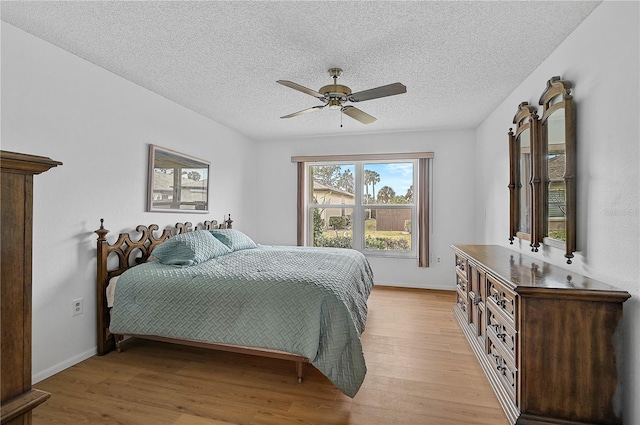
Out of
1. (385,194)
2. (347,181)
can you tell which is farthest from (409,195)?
(347,181)

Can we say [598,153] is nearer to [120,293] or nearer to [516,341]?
[516,341]

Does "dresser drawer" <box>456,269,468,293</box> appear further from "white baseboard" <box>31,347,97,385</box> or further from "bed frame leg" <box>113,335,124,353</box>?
"white baseboard" <box>31,347,97,385</box>

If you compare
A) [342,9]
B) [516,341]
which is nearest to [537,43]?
Result: [342,9]

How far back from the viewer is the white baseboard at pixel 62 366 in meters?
2.24

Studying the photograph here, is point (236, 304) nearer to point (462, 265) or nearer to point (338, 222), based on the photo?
point (462, 265)

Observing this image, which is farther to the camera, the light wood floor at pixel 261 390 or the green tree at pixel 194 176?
the green tree at pixel 194 176

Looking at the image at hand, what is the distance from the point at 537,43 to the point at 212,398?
11.0 ft

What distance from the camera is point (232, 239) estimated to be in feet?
12.4

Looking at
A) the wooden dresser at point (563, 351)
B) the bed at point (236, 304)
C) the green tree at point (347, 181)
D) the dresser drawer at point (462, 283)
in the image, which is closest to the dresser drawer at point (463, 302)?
the dresser drawer at point (462, 283)

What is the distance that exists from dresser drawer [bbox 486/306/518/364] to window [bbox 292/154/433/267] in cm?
243

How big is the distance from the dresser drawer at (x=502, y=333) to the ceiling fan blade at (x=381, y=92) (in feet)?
5.72

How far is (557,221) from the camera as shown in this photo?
2219 millimetres

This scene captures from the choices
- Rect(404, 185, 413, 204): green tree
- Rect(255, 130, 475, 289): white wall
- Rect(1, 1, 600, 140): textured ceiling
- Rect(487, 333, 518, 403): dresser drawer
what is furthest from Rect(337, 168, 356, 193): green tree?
Rect(487, 333, 518, 403): dresser drawer

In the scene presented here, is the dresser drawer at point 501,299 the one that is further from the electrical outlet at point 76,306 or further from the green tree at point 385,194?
the electrical outlet at point 76,306
